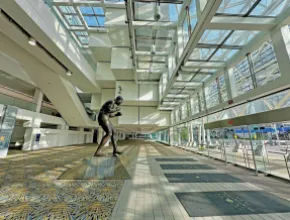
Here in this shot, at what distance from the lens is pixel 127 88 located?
10883mm

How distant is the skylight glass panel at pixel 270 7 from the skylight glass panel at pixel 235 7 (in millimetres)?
229

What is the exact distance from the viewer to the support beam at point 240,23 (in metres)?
2.65

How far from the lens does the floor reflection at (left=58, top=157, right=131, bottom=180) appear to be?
3284 mm

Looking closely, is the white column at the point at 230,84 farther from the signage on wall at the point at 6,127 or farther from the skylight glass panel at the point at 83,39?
the signage on wall at the point at 6,127

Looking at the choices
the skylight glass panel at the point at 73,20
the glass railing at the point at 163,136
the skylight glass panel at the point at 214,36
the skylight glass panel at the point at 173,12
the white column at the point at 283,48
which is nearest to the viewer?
the white column at the point at 283,48

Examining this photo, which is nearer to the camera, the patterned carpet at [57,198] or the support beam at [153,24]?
the patterned carpet at [57,198]

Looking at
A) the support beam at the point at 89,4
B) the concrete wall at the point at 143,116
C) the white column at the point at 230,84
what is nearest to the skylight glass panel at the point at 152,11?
the support beam at the point at 89,4

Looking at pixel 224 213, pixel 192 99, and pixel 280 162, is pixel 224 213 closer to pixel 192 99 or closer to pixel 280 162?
pixel 280 162

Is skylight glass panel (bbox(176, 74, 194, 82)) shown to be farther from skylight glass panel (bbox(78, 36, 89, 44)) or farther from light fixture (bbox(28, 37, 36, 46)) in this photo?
skylight glass panel (bbox(78, 36, 89, 44))

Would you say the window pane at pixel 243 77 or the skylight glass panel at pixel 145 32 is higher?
the skylight glass panel at pixel 145 32

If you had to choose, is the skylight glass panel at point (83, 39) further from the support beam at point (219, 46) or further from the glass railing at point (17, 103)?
the support beam at point (219, 46)

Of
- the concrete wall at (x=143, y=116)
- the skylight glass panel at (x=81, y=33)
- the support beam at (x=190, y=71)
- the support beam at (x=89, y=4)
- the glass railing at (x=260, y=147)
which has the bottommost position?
the glass railing at (x=260, y=147)

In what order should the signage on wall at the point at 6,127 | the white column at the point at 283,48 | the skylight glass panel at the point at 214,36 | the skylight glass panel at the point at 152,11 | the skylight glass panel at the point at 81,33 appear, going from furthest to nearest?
1. the skylight glass panel at the point at 81,33
2. the signage on wall at the point at 6,127
3. the skylight glass panel at the point at 152,11
4. the skylight glass panel at the point at 214,36
5. the white column at the point at 283,48

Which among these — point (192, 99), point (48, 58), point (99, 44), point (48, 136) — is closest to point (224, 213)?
point (192, 99)
